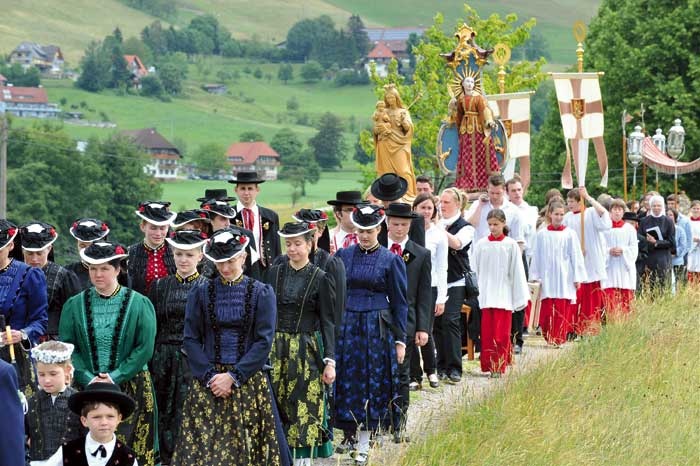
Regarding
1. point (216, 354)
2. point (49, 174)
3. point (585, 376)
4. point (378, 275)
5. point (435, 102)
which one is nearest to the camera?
point (216, 354)

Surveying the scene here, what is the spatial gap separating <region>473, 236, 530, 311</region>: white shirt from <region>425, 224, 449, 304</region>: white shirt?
3.91 ft

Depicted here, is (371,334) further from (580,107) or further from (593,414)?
(580,107)

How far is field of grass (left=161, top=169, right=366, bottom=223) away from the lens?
8806 cm

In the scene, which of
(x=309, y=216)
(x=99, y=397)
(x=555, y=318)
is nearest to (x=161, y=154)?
(x=555, y=318)

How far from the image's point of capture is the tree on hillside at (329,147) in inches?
4471

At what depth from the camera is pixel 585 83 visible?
1927 cm

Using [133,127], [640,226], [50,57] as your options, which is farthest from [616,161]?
[50,57]

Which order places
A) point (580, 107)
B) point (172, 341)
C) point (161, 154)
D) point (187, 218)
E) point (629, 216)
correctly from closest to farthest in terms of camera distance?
point (172, 341), point (187, 218), point (629, 216), point (580, 107), point (161, 154)

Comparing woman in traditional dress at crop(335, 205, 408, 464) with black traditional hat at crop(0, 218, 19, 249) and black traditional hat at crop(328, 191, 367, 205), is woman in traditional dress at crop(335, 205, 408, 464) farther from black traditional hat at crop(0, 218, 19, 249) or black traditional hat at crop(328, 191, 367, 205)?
black traditional hat at crop(0, 218, 19, 249)

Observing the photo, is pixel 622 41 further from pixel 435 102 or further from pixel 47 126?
pixel 47 126

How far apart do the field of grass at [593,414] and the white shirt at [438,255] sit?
4.02 ft

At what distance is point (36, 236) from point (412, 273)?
3.22 m

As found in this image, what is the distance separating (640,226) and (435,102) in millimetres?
33907

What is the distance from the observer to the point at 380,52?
180250 millimetres
